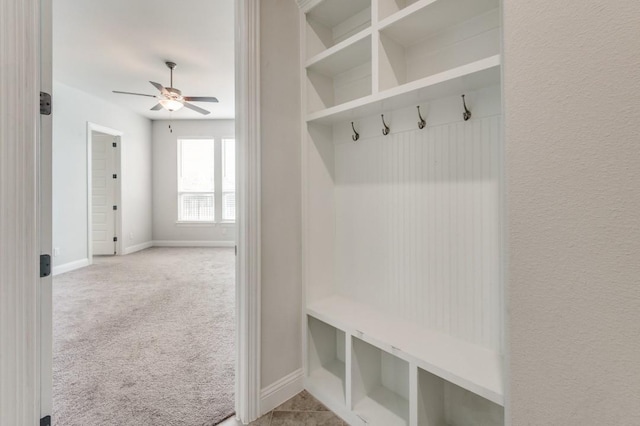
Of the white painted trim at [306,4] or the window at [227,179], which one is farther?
the window at [227,179]

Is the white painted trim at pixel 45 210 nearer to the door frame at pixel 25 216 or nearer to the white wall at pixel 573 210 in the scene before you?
the door frame at pixel 25 216

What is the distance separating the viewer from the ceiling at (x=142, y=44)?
267 cm

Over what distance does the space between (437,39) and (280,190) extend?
1130mm

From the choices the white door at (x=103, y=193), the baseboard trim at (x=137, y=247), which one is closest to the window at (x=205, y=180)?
the baseboard trim at (x=137, y=247)

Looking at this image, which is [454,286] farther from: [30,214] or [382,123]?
[30,214]

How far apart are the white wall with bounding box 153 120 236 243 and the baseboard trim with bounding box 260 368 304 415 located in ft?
17.1

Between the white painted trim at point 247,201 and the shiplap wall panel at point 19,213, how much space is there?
2.55 ft

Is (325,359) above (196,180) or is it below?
below

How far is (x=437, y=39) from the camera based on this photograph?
54.9 inches

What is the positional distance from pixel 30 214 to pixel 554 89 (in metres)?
1.65

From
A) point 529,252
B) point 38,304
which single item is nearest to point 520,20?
point 529,252

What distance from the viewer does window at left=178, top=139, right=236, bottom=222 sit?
21.6 feet

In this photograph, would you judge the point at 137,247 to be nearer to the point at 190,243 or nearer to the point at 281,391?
the point at 190,243

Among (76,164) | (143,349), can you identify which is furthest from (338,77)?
(76,164)
